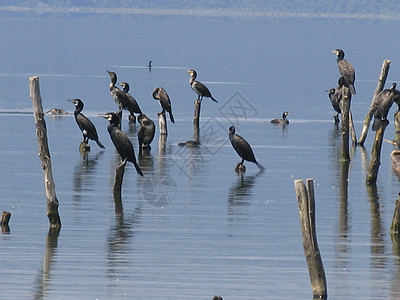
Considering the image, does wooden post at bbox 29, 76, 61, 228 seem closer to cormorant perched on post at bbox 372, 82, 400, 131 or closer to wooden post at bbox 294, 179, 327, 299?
wooden post at bbox 294, 179, 327, 299

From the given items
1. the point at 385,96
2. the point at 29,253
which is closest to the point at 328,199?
the point at 385,96

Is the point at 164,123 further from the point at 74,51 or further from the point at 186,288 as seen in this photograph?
the point at 74,51

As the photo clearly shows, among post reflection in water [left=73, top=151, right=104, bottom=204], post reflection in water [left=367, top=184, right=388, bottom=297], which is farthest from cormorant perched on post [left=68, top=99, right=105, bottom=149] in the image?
post reflection in water [left=367, top=184, right=388, bottom=297]

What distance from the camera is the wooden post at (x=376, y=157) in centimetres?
2175

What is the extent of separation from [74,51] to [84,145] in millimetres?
66660

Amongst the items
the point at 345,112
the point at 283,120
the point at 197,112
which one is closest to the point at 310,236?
the point at 345,112

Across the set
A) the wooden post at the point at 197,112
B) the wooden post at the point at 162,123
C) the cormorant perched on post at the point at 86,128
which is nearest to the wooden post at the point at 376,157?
the cormorant perched on post at the point at 86,128

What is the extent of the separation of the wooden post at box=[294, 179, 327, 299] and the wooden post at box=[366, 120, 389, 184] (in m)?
8.32

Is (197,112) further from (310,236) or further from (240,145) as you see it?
(310,236)

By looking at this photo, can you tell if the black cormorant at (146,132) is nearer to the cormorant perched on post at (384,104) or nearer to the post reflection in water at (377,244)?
the cormorant perched on post at (384,104)

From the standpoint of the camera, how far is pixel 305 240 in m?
13.3

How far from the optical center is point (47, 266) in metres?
15.4

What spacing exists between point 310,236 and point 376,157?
9.15m

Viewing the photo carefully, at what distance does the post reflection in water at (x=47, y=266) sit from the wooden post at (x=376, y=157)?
21.7ft
